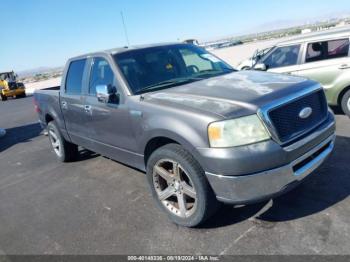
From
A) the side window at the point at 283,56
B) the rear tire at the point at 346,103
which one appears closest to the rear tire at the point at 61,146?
the side window at the point at 283,56

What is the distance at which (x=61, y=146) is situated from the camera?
6211 millimetres

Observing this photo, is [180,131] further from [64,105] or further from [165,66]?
[64,105]

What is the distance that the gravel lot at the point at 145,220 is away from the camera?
10.3 feet

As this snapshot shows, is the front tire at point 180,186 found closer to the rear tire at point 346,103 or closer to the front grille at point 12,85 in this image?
the rear tire at point 346,103

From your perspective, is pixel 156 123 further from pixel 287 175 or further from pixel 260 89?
pixel 287 175

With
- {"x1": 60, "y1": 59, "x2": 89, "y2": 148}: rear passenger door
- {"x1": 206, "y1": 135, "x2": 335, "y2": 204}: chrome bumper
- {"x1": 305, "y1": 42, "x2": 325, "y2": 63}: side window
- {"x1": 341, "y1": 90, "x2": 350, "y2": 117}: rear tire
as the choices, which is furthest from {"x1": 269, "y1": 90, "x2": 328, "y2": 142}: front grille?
{"x1": 305, "y1": 42, "x2": 325, "y2": 63}: side window

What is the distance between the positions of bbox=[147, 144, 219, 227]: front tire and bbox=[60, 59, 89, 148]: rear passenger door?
1820 mm

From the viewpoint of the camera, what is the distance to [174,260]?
10.0 feet

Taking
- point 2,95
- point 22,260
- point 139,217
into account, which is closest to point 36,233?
point 22,260

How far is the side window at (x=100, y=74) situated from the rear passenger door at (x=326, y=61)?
Result: 4.54 meters

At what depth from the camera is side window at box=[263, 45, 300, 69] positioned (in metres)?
7.39

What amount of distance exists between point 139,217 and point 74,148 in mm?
2967

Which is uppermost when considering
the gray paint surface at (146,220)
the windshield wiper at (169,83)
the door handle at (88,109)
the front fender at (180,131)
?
the windshield wiper at (169,83)

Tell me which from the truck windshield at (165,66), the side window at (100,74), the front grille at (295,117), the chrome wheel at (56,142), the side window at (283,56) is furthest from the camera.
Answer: the side window at (283,56)
